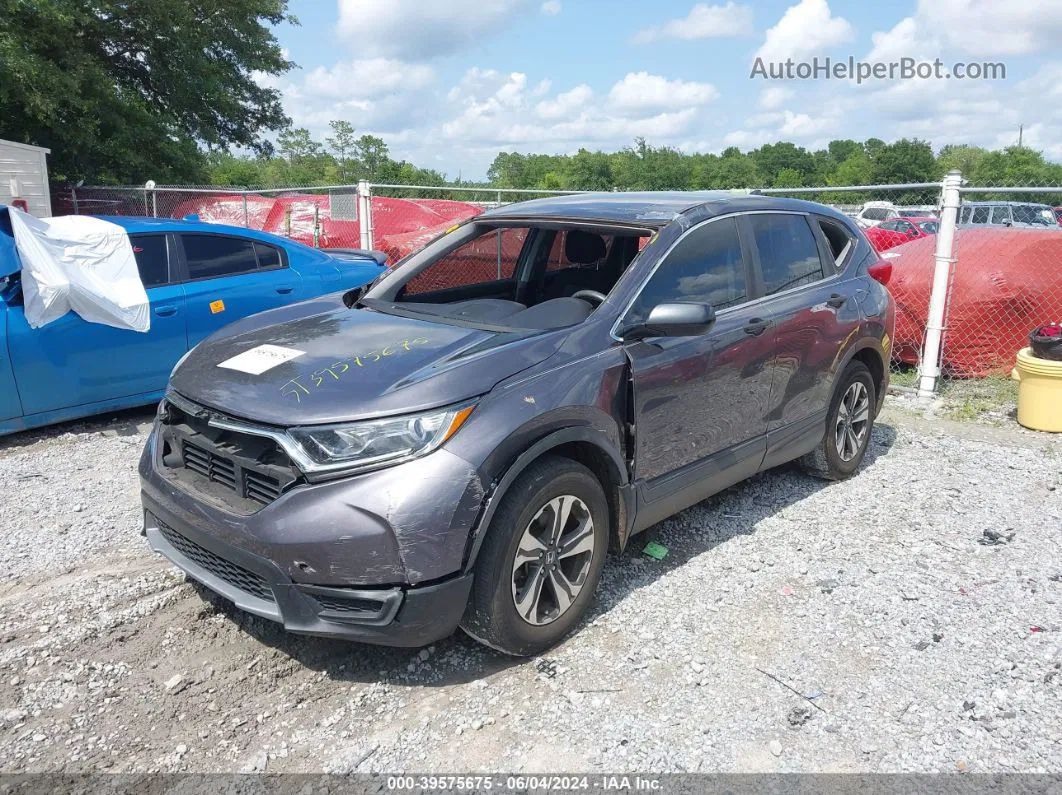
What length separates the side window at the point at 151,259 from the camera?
6.37 meters

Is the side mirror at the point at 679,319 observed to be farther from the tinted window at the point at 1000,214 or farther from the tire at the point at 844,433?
the tinted window at the point at 1000,214

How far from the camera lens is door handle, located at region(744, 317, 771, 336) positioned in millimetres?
4281

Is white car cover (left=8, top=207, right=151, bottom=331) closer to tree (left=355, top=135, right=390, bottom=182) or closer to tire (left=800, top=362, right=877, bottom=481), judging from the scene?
tire (left=800, top=362, right=877, bottom=481)

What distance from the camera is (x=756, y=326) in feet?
14.2

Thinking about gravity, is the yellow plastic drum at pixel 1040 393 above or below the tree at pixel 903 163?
below

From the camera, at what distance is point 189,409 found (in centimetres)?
335

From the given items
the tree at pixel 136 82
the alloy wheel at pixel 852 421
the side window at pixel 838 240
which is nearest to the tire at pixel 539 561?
the alloy wheel at pixel 852 421

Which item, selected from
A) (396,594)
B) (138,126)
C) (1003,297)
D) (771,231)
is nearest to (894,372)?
(1003,297)

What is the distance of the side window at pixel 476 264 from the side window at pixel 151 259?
2.87 m

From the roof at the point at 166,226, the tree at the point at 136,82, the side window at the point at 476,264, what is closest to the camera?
the side window at the point at 476,264

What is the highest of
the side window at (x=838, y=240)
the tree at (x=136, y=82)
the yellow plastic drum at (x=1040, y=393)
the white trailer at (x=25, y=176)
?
the tree at (x=136, y=82)

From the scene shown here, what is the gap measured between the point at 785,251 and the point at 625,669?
2662 millimetres

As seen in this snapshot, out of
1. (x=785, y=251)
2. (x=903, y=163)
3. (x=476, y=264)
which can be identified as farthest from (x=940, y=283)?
(x=903, y=163)

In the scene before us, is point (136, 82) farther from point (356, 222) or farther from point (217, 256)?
point (217, 256)
